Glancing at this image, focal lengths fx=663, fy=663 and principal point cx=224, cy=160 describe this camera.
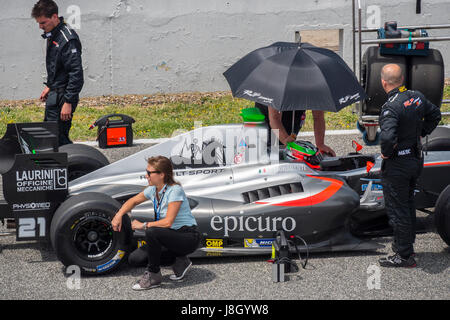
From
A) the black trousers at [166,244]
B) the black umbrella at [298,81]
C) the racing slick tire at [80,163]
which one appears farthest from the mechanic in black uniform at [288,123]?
the racing slick tire at [80,163]

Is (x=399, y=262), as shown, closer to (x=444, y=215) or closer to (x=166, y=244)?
(x=444, y=215)

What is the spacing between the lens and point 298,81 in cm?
632

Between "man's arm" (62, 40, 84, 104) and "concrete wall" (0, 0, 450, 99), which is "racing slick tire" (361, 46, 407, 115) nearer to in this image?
"man's arm" (62, 40, 84, 104)

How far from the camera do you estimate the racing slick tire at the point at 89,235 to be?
17.3 ft

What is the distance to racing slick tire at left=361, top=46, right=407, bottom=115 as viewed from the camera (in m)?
7.48

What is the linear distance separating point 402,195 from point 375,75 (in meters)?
2.38

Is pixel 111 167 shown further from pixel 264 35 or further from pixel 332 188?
pixel 264 35

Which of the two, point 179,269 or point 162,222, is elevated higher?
point 162,222

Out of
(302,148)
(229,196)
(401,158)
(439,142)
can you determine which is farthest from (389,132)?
(439,142)

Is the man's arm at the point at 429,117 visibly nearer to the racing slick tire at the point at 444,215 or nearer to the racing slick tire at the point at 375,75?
the racing slick tire at the point at 444,215

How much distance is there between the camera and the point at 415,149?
18.0ft

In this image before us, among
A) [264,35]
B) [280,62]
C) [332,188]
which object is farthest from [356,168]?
[264,35]

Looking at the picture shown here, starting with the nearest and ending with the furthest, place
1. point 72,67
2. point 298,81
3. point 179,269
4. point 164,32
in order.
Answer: point 179,269
point 298,81
point 72,67
point 164,32
